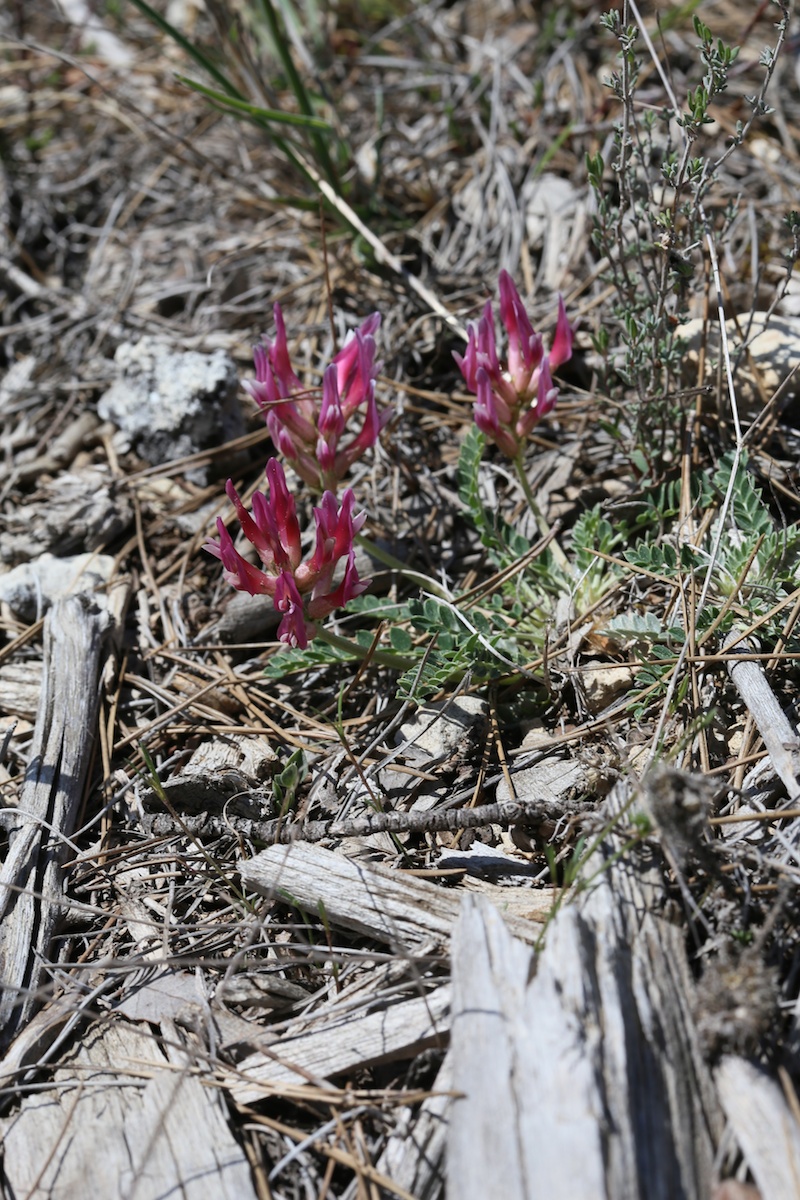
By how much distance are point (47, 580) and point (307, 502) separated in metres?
0.89

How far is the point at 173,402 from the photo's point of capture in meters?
3.42

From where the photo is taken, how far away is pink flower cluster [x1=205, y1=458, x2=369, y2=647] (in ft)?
7.57

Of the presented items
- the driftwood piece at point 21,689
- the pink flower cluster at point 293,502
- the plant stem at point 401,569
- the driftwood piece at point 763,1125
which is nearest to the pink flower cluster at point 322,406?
the pink flower cluster at point 293,502

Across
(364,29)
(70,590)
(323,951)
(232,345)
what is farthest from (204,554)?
(364,29)

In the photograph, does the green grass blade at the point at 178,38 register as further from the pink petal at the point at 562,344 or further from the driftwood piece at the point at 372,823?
the driftwood piece at the point at 372,823

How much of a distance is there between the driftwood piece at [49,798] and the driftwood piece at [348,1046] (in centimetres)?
49

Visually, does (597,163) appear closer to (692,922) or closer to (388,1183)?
A: (692,922)

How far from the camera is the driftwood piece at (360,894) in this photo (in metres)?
2.04

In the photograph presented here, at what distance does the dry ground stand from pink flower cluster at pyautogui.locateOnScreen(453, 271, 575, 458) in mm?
339

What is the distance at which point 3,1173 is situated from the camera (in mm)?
1864

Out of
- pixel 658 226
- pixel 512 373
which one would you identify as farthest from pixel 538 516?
pixel 658 226

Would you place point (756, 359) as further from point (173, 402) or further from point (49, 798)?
point (49, 798)

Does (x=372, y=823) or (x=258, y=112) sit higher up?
(x=258, y=112)

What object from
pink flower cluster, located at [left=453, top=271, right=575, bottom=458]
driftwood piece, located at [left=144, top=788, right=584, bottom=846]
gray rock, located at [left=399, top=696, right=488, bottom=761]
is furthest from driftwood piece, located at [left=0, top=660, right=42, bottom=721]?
pink flower cluster, located at [left=453, top=271, right=575, bottom=458]
